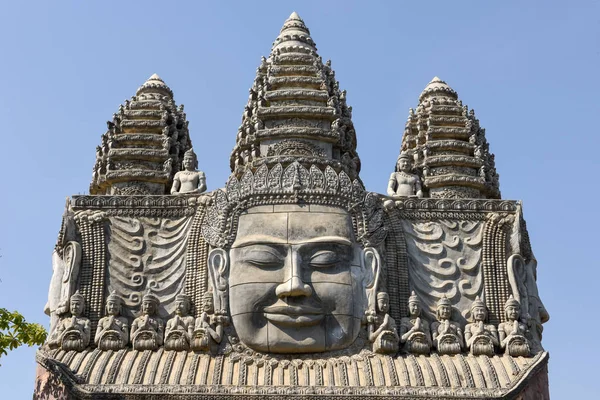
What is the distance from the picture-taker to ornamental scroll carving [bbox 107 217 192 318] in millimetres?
20703

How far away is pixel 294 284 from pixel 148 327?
2905 millimetres

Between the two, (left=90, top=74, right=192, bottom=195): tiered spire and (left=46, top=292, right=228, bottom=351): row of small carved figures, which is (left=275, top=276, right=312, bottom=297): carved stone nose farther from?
(left=90, top=74, right=192, bottom=195): tiered spire

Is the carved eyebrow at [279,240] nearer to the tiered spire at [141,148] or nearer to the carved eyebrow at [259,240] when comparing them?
the carved eyebrow at [259,240]

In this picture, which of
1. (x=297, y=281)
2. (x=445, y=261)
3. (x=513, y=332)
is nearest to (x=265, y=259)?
(x=297, y=281)

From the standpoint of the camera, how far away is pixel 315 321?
19.7 meters

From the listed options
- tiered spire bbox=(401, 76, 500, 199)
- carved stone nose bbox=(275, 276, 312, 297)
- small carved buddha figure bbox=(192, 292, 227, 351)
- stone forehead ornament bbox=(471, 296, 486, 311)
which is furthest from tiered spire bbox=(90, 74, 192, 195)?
stone forehead ornament bbox=(471, 296, 486, 311)

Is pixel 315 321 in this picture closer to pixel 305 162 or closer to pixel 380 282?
pixel 380 282

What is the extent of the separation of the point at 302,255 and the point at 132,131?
6.12 m

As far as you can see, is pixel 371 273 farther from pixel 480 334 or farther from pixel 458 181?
pixel 458 181

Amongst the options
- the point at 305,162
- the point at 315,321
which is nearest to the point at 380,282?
the point at 315,321

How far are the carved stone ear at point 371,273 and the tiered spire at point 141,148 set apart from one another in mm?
5101

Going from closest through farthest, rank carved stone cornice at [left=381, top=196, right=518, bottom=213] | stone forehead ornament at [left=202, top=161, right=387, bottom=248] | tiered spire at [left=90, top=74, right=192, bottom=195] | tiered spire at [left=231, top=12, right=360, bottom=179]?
stone forehead ornament at [left=202, top=161, right=387, bottom=248] → carved stone cornice at [left=381, top=196, right=518, bottom=213] → tiered spire at [left=231, top=12, right=360, bottom=179] → tiered spire at [left=90, top=74, right=192, bottom=195]

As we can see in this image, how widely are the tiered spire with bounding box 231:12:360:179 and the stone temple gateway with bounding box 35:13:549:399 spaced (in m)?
0.04

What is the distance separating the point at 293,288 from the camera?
63.9 feet
